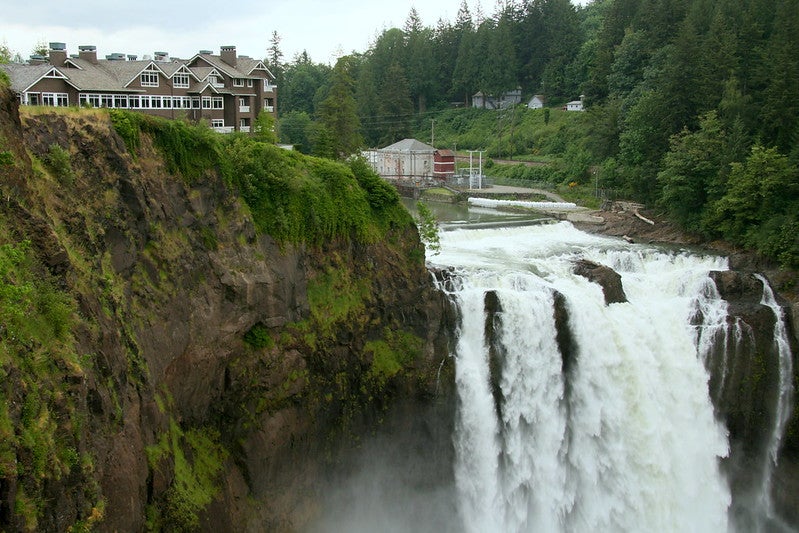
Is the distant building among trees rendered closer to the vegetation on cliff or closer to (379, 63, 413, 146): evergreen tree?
(379, 63, 413, 146): evergreen tree

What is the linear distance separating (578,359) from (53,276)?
20919mm

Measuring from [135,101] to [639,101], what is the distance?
35759mm

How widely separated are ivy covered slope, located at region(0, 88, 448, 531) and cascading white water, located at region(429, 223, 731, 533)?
8.61 ft

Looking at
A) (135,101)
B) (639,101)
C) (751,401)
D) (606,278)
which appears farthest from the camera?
(639,101)

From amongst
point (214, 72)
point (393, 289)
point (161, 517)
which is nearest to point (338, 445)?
point (393, 289)

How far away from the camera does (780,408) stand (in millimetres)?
32344

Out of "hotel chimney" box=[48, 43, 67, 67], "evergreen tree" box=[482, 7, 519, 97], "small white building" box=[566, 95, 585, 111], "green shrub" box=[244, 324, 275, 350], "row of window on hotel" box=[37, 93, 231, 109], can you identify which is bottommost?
"green shrub" box=[244, 324, 275, 350]

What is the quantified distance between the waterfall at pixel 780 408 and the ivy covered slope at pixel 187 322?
46.8 feet

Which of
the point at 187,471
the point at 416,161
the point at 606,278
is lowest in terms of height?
the point at 187,471

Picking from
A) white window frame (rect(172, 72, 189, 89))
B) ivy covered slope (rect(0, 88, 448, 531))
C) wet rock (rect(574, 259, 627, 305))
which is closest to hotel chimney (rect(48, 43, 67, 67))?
white window frame (rect(172, 72, 189, 89))

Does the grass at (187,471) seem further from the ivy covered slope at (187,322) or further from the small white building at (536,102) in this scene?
the small white building at (536,102)

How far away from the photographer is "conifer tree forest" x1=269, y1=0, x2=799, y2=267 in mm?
42844

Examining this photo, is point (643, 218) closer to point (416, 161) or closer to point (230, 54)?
point (230, 54)

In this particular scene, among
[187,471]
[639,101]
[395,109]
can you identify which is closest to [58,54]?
[187,471]
